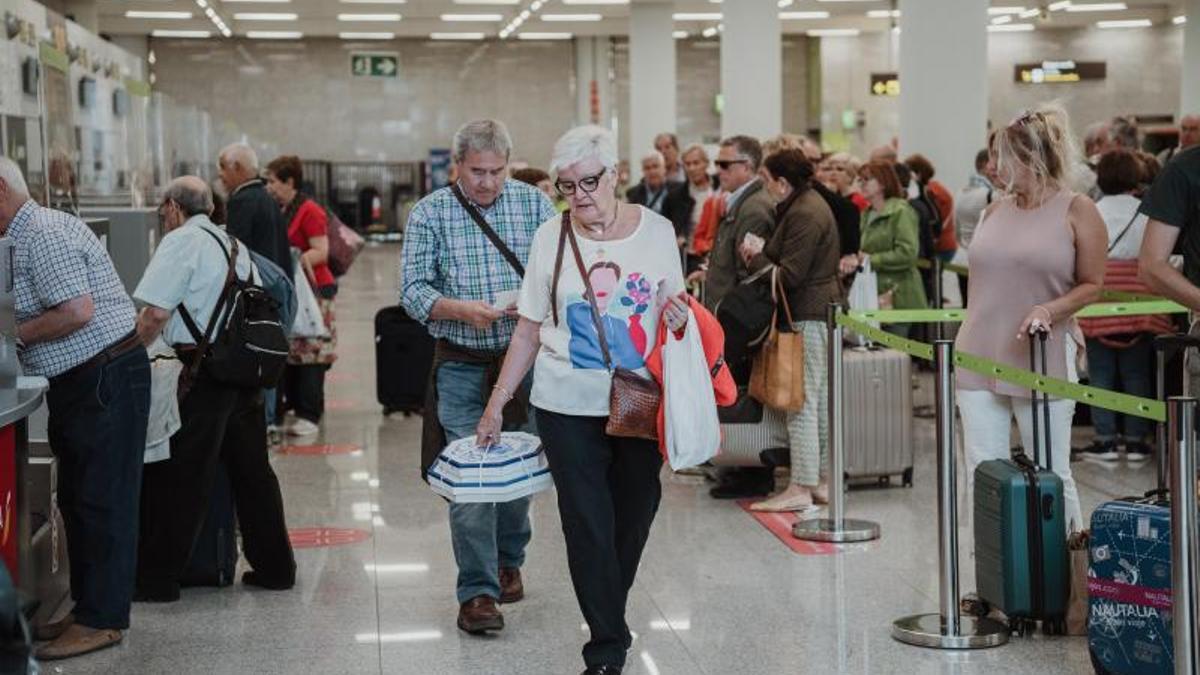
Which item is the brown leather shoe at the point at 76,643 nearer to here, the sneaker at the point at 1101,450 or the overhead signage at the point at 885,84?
the sneaker at the point at 1101,450

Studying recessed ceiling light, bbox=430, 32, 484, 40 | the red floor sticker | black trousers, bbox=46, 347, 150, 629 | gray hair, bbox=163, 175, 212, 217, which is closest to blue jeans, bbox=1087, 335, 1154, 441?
the red floor sticker

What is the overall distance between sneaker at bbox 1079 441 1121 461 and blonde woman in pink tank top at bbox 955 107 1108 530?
3.53m

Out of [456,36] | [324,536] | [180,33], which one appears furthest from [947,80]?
[180,33]

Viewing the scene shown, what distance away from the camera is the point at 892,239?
409 inches

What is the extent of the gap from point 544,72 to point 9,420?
34.7 meters

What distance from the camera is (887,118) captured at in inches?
1388

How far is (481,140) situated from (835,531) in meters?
2.50

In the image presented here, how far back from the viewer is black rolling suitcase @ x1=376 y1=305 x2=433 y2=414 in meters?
10.6

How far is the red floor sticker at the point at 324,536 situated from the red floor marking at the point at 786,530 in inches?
66.5

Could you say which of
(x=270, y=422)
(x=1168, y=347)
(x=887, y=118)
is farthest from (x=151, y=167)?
(x=887, y=118)

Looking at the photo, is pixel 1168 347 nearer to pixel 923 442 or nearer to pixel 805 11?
pixel 923 442

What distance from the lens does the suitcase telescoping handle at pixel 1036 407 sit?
206 inches

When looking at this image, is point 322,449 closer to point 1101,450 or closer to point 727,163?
point 727,163

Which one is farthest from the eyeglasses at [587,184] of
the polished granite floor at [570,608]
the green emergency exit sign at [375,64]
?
the green emergency exit sign at [375,64]
